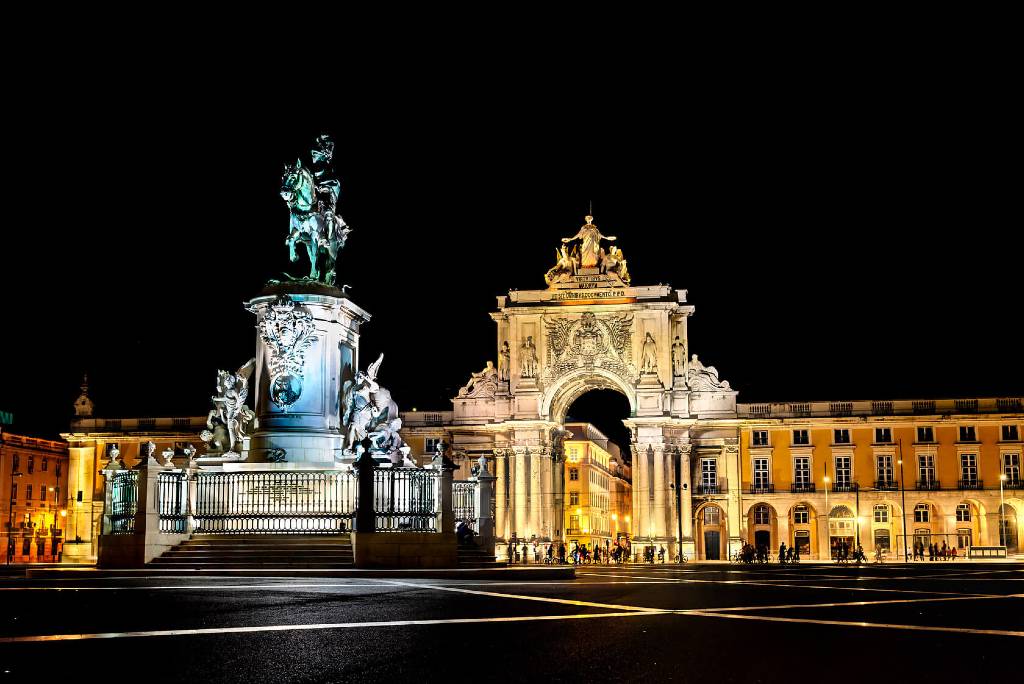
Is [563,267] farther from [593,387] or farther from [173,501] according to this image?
[173,501]

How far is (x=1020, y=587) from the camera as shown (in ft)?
69.2

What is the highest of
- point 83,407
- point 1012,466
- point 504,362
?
point 504,362

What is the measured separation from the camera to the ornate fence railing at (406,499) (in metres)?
24.6

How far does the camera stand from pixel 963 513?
7331cm

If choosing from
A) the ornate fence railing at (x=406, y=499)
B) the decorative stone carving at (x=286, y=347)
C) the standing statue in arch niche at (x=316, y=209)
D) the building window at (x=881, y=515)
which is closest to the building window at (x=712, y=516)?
the building window at (x=881, y=515)

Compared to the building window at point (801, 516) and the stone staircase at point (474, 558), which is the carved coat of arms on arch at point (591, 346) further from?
the stone staircase at point (474, 558)

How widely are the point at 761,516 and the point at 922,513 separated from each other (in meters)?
10.2

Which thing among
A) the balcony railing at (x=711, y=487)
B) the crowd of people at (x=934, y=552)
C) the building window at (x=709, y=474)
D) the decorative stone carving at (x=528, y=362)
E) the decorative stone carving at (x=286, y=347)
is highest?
the decorative stone carving at (x=528, y=362)

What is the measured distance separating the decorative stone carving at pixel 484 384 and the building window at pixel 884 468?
25135 millimetres

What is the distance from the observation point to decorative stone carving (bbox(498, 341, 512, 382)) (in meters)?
76.8

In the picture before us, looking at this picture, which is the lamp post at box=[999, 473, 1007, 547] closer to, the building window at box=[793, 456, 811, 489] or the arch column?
the building window at box=[793, 456, 811, 489]

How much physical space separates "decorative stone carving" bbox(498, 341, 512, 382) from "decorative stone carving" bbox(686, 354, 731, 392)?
11771 millimetres

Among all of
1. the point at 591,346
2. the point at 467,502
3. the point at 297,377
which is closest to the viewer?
the point at 297,377

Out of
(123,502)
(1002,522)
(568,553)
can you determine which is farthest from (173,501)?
(1002,522)
